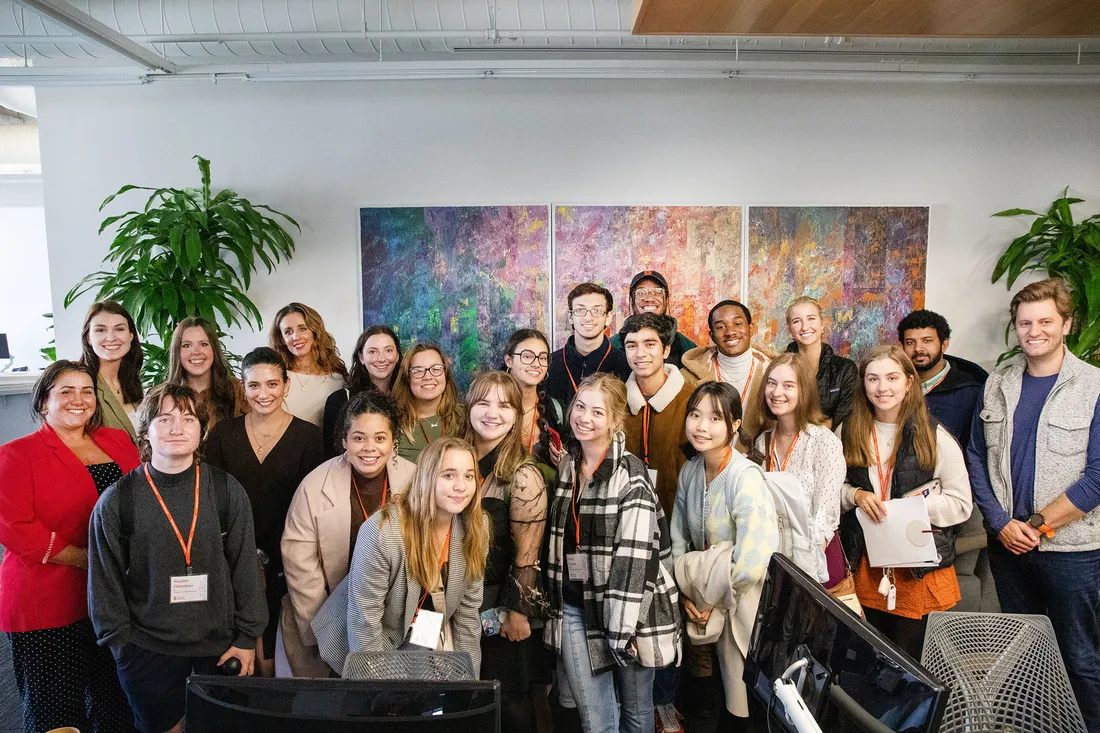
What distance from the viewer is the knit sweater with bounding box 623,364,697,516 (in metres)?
2.67

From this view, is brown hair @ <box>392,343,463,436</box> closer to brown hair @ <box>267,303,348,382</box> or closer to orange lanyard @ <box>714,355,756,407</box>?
brown hair @ <box>267,303,348,382</box>

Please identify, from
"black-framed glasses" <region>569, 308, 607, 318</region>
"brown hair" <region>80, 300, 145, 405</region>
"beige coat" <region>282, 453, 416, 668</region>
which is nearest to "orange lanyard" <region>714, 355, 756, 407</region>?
"black-framed glasses" <region>569, 308, 607, 318</region>

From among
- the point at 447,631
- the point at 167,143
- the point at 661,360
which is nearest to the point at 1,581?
the point at 447,631

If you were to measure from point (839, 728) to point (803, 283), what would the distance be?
375cm

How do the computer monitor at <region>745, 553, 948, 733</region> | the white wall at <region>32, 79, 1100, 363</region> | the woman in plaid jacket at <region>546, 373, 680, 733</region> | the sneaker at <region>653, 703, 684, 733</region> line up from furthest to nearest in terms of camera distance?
the white wall at <region>32, 79, 1100, 363</region>, the sneaker at <region>653, 703, 684, 733</region>, the woman in plaid jacket at <region>546, 373, 680, 733</region>, the computer monitor at <region>745, 553, 948, 733</region>

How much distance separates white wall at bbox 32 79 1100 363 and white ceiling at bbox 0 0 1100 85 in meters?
0.17

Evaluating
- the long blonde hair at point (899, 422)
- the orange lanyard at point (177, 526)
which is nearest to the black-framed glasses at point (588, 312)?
the long blonde hair at point (899, 422)

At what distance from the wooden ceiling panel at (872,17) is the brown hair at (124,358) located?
8.32ft

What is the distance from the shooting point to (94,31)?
3320 mm

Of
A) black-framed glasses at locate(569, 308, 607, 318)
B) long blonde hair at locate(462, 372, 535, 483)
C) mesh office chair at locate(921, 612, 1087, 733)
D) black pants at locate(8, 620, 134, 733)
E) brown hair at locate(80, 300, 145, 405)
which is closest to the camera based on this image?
mesh office chair at locate(921, 612, 1087, 733)

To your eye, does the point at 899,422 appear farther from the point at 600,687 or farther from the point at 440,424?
the point at 440,424

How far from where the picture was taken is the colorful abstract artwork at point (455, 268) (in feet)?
14.1

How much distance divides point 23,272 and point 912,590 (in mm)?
9872

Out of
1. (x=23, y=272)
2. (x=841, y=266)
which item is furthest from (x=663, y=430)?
(x=23, y=272)
